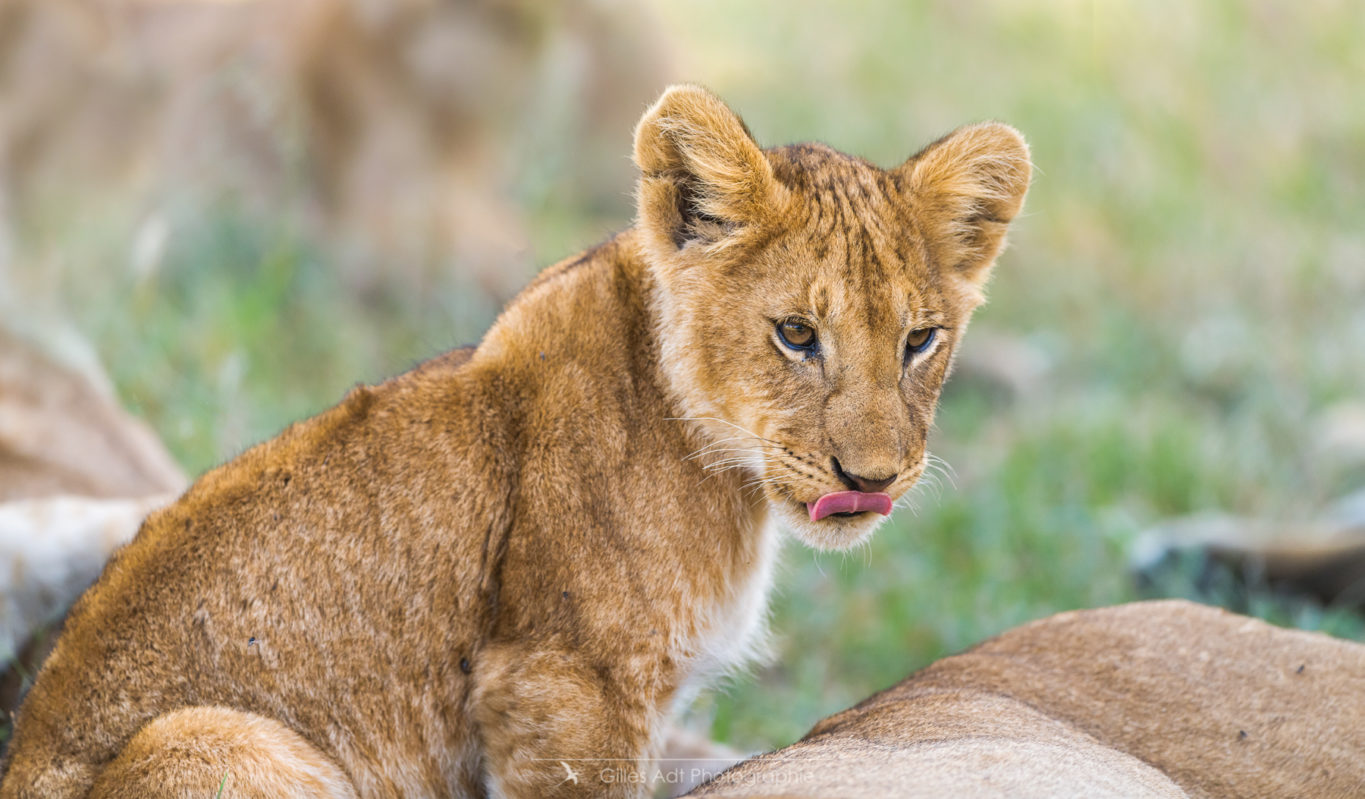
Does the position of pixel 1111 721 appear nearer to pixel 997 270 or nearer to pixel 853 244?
pixel 853 244

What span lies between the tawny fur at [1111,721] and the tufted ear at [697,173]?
1299 millimetres

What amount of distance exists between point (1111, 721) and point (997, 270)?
275 inches

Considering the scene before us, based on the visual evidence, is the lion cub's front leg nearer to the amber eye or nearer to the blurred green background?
the amber eye

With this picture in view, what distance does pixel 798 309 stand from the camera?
3.31 m

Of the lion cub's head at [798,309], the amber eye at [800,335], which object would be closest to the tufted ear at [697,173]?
the lion cub's head at [798,309]

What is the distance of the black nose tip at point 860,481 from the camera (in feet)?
10.6

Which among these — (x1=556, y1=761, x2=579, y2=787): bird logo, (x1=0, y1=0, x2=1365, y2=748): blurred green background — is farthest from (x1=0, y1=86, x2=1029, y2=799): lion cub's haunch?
(x1=0, y1=0, x2=1365, y2=748): blurred green background

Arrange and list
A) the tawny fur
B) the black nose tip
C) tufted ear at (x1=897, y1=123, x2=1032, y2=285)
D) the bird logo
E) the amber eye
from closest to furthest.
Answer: the tawny fur
the bird logo
the black nose tip
the amber eye
tufted ear at (x1=897, y1=123, x2=1032, y2=285)

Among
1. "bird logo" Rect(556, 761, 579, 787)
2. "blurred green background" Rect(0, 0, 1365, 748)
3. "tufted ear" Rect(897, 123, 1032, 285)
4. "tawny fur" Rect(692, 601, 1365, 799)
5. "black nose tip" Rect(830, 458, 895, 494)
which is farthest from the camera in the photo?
"blurred green background" Rect(0, 0, 1365, 748)

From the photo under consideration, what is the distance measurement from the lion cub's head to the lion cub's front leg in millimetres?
616

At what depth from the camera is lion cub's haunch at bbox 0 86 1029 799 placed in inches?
123

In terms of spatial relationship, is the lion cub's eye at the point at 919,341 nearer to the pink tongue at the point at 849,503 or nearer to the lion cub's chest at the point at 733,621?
the pink tongue at the point at 849,503

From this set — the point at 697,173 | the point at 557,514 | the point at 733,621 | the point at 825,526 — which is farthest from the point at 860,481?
the point at 697,173

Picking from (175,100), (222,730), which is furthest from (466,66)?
(222,730)
